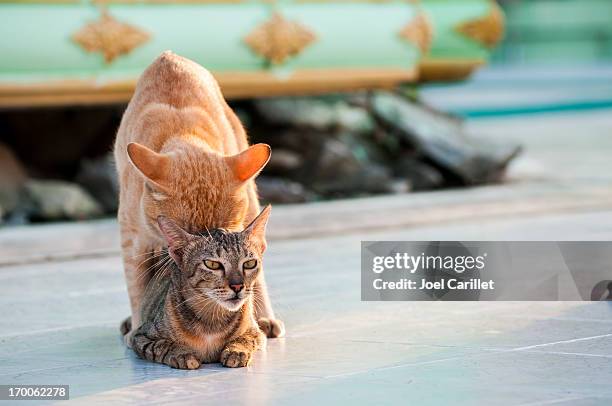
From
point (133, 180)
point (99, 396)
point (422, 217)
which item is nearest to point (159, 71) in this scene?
point (133, 180)

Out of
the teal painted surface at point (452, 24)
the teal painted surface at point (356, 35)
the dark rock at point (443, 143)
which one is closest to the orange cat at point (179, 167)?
the teal painted surface at point (356, 35)

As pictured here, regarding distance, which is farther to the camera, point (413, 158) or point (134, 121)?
point (413, 158)

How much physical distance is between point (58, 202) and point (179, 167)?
17.4ft

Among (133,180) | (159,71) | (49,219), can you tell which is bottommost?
(49,219)

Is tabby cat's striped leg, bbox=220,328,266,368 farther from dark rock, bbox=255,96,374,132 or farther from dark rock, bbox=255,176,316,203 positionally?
dark rock, bbox=255,96,374,132

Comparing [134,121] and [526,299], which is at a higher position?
[134,121]

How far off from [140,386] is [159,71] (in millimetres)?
1864

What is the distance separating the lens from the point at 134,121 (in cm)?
584

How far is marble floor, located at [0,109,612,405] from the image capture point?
14.6ft

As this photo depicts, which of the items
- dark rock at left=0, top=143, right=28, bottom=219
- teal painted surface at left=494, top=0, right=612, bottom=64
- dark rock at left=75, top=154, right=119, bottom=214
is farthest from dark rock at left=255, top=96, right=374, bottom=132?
teal painted surface at left=494, top=0, right=612, bottom=64

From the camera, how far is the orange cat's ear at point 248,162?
519 cm

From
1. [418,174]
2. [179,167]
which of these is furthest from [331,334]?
[418,174]

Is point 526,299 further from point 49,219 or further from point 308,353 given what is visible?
point 49,219

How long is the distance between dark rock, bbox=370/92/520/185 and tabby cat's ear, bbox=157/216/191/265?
7.08 metres
